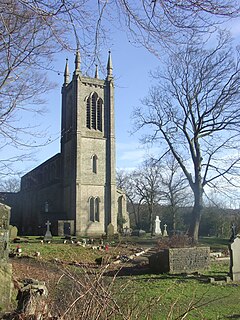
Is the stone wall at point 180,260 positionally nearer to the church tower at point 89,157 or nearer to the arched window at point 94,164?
the church tower at point 89,157

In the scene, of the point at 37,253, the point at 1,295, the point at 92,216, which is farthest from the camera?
the point at 92,216

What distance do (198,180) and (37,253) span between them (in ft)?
40.4

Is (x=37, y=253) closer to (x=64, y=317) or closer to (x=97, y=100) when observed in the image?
(x=64, y=317)

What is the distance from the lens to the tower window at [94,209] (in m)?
44.2

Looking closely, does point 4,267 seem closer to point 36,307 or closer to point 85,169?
point 36,307

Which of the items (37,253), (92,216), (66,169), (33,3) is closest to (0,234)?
(33,3)

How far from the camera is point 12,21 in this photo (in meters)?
6.44

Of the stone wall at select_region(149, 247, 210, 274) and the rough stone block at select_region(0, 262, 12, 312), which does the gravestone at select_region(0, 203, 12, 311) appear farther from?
the stone wall at select_region(149, 247, 210, 274)

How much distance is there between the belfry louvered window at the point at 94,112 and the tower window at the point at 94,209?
29.5ft

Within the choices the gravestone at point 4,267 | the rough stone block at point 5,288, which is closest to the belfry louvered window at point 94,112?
the gravestone at point 4,267

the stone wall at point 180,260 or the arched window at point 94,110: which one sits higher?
Result: the arched window at point 94,110

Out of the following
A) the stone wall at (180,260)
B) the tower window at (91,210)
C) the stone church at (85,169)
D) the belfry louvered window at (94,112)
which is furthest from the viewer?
the belfry louvered window at (94,112)

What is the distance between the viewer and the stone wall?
13398mm

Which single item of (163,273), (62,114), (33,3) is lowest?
(163,273)
